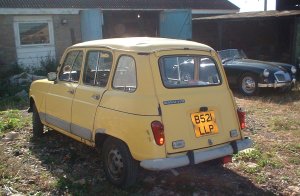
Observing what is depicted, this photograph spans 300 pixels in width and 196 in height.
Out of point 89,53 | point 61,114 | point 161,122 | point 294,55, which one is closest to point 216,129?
point 161,122

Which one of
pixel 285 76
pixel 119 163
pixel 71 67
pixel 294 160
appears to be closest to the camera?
pixel 119 163

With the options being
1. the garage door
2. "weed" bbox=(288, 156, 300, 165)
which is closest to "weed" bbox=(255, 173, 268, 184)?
"weed" bbox=(288, 156, 300, 165)

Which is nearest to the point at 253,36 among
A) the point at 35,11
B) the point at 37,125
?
the point at 35,11

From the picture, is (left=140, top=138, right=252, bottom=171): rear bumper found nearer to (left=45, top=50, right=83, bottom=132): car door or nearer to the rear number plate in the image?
the rear number plate

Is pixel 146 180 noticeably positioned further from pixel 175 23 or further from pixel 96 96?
pixel 175 23

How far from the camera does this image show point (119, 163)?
14.8ft

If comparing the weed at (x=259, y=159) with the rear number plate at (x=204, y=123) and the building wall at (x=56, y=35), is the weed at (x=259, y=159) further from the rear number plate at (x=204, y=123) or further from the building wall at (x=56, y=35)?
the building wall at (x=56, y=35)

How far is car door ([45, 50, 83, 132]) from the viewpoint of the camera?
5387mm

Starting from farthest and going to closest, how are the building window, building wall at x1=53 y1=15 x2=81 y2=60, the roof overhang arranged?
1. building wall at x1=53 y1=15 x2=81 y2=60
2. the building window
3. the roof overhang

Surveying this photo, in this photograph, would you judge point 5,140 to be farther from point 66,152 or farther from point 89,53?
point 89,53

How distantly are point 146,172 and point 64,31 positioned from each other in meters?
12.6

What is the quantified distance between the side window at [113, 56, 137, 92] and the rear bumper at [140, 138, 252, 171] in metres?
0.87

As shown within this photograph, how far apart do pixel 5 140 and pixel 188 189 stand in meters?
3.64

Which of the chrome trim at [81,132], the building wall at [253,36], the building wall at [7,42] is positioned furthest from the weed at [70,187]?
the building wall at [253,36]
